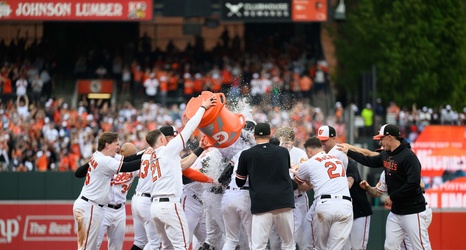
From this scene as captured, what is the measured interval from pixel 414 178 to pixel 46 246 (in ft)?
27.6

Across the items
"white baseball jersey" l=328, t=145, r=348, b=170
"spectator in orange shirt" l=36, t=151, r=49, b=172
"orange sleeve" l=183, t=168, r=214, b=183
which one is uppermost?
"white baseball jersey" l=328, t=145, r=348, b=170

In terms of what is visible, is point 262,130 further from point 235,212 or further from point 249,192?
point 235,212

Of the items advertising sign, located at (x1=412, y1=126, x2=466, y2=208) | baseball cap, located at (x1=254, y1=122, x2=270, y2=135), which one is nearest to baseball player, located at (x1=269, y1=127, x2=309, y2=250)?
baseball cap, located at (x1=254, y1=122, x2=270, y2=135)

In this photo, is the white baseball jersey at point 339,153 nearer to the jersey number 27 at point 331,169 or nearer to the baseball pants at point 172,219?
the jersey number 27 at point 331,169

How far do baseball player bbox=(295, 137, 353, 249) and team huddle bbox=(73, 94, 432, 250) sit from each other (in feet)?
0.04

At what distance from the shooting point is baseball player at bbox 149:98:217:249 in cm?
1243

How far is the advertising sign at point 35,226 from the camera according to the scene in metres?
18.4

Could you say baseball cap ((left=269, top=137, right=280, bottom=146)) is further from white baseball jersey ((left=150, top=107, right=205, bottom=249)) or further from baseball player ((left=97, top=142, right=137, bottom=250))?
baseball player ((left=97, top=142, right=137, bottom=250))

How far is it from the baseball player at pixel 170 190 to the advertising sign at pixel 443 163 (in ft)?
27.7

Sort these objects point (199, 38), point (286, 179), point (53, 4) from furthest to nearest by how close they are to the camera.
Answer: point (199, 38)
point (53, 4)
point (286, 179)

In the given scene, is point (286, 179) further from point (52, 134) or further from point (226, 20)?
point (226, 20)

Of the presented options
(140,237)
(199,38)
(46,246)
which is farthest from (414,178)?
(199,38)

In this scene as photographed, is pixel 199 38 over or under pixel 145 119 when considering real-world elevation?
over

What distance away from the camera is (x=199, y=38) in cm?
3550
